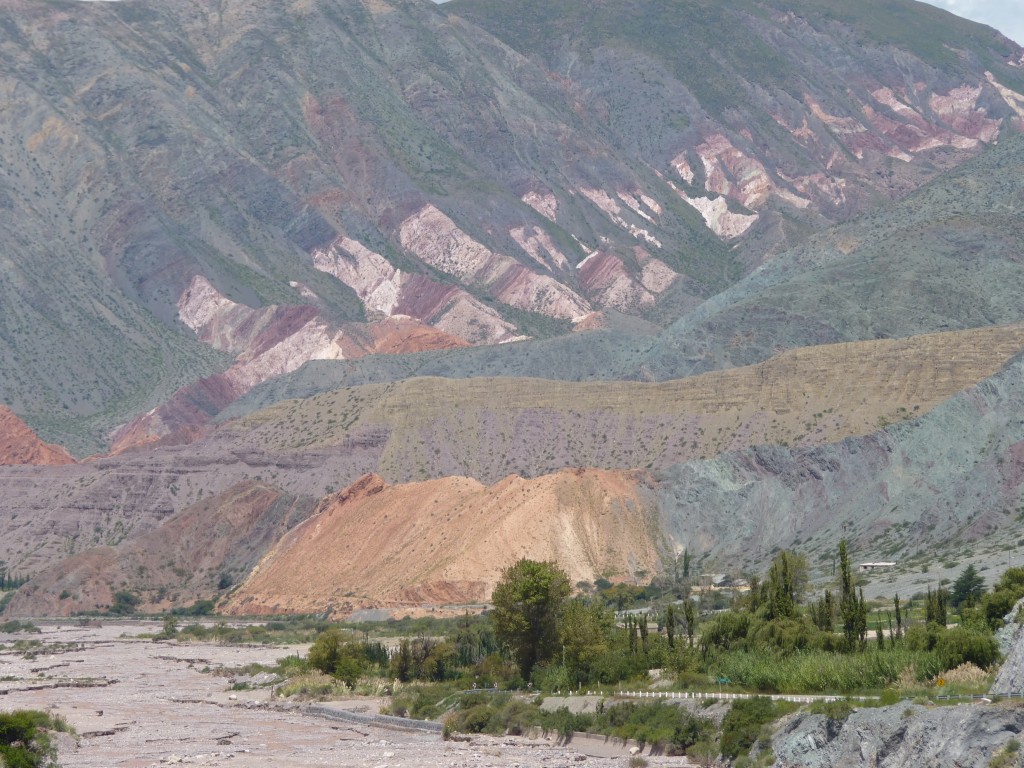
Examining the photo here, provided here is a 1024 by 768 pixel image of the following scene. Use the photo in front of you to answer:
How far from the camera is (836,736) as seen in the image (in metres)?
47.1

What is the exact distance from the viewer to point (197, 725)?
73750 mm

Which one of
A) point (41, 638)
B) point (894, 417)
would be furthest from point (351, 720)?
point (894, 417)

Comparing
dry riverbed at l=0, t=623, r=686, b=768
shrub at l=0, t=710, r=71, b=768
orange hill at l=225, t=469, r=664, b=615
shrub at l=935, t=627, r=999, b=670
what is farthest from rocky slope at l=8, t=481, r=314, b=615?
shrub at l=935, t=627, r=999, b=670

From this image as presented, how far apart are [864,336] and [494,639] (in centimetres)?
12028

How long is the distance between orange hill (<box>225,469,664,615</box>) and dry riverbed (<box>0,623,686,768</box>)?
1861 centimetres

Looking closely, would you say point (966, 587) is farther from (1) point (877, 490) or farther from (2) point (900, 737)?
(1) point (877, 490)

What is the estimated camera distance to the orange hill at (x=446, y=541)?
130375 mm

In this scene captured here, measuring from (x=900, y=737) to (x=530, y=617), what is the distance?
35984 mm

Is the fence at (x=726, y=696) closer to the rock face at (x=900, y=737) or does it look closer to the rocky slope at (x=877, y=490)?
the rock face at (x=900, y=737)

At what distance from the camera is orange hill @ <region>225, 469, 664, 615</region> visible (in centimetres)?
13038

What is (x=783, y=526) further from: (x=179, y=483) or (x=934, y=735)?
(x=934, y=735)

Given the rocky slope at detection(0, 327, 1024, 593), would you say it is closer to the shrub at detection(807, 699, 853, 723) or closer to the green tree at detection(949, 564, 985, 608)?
the green tree at detection(949, 564, 985, 608)

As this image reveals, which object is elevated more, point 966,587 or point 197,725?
point 966,587

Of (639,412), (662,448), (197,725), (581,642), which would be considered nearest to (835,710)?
(581,642)
